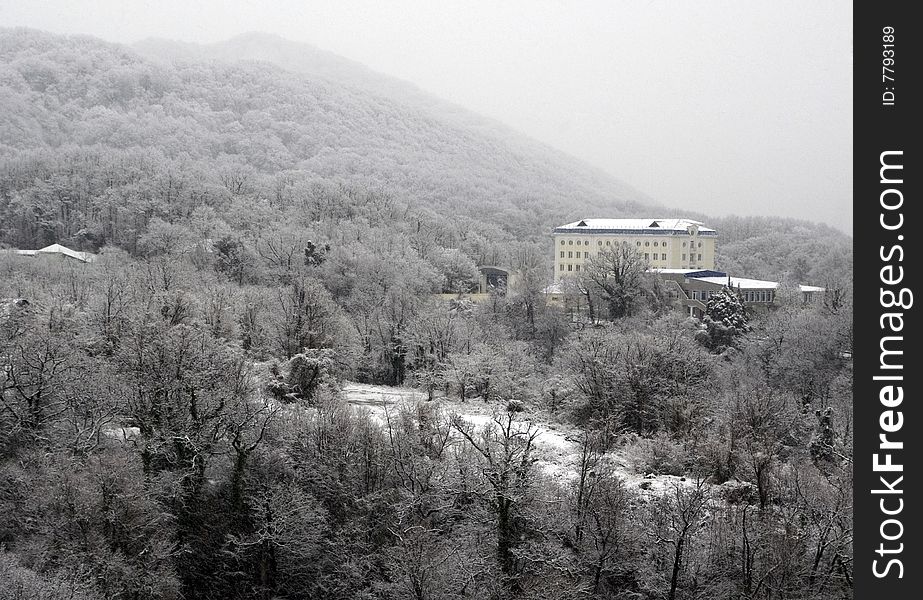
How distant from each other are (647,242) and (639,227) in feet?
7.05

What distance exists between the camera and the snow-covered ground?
26406 millimetres

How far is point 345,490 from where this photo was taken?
2606cm

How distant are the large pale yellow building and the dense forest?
1226 centimetres

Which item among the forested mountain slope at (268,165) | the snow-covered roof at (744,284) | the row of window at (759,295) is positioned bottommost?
the row of window at (759,295)

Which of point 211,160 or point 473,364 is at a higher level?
point 211,160

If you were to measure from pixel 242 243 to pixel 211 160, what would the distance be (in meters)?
60.1

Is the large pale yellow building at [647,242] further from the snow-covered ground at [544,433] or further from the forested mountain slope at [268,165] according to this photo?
the snow-covered ground at [544,433]

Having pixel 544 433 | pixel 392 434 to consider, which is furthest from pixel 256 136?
pixel 392 434

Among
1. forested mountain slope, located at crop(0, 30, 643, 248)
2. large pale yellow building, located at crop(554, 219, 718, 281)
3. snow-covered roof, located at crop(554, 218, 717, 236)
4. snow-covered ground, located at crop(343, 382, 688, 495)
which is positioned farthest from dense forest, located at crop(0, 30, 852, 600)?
forested mountain slope, located at crop(0, 30, 643, 248)

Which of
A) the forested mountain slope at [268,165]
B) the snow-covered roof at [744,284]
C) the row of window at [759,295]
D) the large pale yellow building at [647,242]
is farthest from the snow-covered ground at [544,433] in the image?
the large pale yellow building at [647,242]

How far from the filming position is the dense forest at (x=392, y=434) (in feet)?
71.5

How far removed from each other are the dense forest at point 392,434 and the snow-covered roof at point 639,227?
13.6m

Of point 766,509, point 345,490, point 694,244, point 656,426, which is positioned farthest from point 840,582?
point 694,244

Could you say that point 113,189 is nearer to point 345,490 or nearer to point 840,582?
point 345,490
